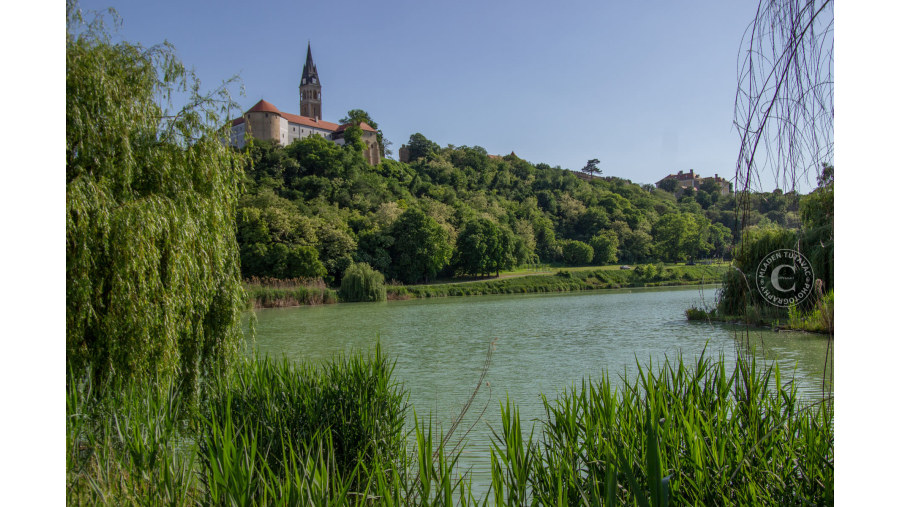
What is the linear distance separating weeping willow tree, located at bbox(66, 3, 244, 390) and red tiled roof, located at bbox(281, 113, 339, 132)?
57.8 metres

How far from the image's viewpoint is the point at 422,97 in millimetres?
4520

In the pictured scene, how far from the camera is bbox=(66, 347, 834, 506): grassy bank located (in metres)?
2.15

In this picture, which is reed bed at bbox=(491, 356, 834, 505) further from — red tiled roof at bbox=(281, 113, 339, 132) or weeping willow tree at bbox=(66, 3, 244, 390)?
red tiled roof at bbox=(281, 113, 339, 132)

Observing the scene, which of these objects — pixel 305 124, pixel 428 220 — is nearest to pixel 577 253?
pixel 428 220

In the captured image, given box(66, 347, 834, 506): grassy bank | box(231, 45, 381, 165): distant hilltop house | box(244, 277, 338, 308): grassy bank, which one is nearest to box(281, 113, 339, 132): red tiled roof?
box(231, 45, 381, 165): distant hilltop house

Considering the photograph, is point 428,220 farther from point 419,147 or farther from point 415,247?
point 419,147

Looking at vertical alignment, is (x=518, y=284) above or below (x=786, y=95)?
below

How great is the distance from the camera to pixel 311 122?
215 ft

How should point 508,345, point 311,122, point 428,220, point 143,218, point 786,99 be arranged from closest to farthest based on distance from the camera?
point 786,99 < point 143,218 < point 508,345 < point 428,220 < point 311,122

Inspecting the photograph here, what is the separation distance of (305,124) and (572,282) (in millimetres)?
40416

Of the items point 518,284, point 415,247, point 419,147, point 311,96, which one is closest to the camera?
point 518,284
